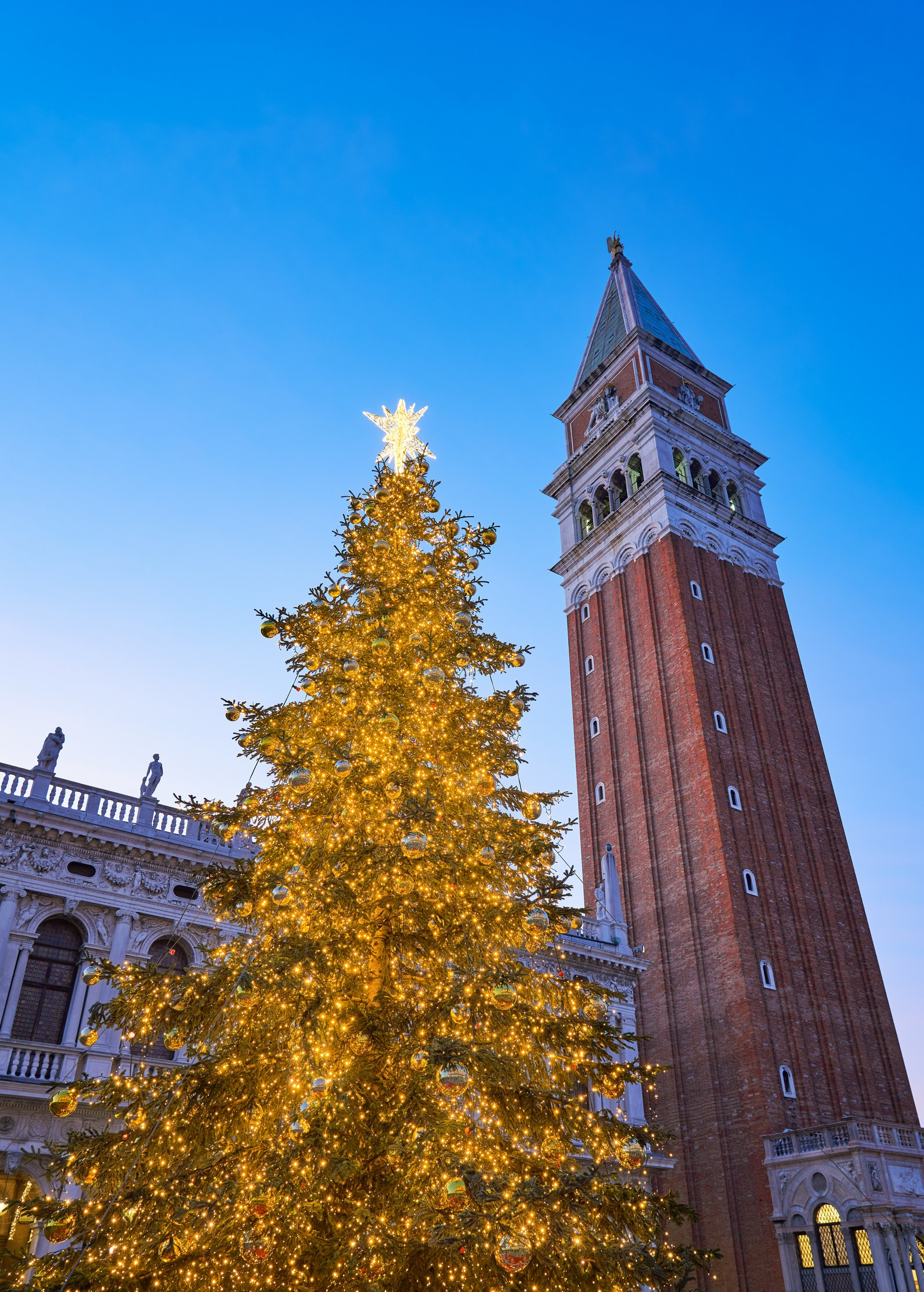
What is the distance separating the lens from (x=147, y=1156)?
8984mm

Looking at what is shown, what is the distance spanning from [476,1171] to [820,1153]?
23.5m

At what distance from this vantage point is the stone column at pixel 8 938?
1842 cm

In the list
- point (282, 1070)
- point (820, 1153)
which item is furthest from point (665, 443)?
point (282, 1070)

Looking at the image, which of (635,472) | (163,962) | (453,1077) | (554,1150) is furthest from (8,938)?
(635,472)

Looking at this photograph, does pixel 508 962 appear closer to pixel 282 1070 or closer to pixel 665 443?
pixel 282 1070

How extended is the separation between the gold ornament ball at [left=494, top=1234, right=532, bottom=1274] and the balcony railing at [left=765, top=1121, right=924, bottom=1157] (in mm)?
23393

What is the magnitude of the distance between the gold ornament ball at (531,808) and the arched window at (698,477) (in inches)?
1532

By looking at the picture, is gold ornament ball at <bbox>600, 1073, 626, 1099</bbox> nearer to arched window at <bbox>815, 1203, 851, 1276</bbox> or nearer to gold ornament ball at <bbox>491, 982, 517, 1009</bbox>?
gold ornament ball at <bbox>491, 982, 517, 1009</bbox>

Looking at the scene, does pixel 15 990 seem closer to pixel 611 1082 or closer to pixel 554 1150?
pixel 554 1150

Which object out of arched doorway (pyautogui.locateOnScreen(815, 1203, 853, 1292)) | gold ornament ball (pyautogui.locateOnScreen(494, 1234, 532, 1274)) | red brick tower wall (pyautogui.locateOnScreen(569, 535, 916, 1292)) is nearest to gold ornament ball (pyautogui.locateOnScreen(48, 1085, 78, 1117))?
gold ornament ball (pyautogui.locateOnScreen(494, 1234, 532, 1274))

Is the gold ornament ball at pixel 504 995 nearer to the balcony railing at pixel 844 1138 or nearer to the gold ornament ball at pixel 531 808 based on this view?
the gold ornament ball at pixel 531 808

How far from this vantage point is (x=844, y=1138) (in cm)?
2628

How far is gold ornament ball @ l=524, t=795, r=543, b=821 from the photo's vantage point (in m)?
12.2

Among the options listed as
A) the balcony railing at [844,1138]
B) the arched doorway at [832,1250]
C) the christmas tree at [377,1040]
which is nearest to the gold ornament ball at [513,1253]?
the christmas tree at [377,1040]
